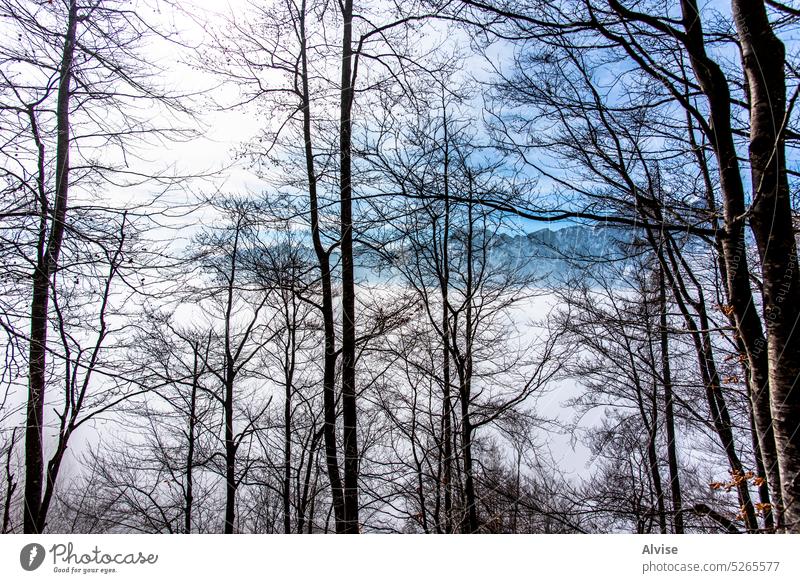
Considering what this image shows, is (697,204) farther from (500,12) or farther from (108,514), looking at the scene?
(108,514)

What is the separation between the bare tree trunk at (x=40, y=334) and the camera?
6.40 ft

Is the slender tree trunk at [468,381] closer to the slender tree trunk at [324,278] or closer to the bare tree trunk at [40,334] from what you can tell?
the slender tree trunk at [324,278]

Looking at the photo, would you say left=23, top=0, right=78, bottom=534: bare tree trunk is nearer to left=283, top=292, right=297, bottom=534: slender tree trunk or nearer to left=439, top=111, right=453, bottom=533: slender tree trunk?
left=283, top=292, right=297, bottom=534: slender tree trunk

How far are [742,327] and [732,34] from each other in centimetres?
121

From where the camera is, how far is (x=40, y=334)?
6.46 ft

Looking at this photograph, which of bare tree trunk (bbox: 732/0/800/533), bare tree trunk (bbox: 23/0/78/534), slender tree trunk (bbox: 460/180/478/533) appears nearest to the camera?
bare tree trunk (bbox: 732/0/800/533)

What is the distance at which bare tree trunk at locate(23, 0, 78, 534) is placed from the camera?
195 centimetres

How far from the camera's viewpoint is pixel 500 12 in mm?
1948

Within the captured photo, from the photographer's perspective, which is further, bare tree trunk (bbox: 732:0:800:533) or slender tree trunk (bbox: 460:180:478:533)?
slender tree trunk (bbox: 460:180:478:533)
